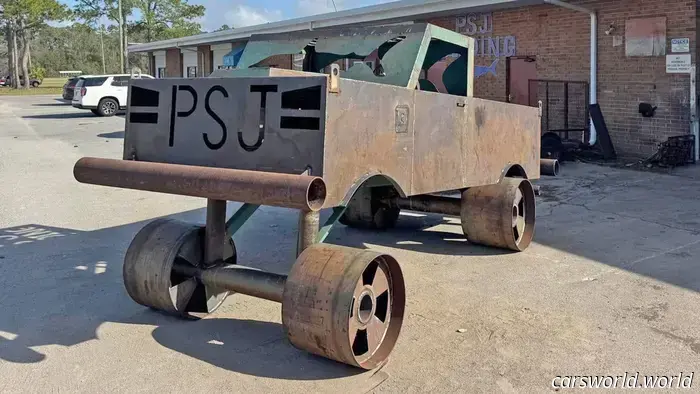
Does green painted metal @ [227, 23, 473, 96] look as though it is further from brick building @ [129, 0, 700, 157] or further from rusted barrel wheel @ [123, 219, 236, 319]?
brick building @ [129, 0, 700, 157]

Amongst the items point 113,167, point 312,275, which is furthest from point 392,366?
point 113,167

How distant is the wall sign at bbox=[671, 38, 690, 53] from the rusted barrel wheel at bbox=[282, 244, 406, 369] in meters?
11.8

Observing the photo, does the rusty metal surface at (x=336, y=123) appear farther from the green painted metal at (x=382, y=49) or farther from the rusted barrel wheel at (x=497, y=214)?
the rusted barrel wheel at (x=497, y=214)

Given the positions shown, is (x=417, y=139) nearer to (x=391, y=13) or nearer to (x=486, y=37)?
(x=486, y=37)

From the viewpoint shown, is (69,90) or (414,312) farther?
(69,90)

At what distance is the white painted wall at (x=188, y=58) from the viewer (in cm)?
3475

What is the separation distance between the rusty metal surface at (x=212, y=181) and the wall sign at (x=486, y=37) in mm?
14177

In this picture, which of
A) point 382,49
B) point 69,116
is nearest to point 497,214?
point 382,49

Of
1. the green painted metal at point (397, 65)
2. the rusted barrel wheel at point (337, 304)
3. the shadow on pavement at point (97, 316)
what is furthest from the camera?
the green painted metal at point (397, 65)

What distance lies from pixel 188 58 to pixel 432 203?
31.2m

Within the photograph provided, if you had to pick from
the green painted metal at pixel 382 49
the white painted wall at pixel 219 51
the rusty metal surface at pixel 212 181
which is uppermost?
the white painted wall at pixel 219 51

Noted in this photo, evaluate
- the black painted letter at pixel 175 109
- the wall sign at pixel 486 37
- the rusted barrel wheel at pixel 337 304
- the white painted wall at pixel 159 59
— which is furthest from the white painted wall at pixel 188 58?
the rusted barrel wheel at pixel 337 304

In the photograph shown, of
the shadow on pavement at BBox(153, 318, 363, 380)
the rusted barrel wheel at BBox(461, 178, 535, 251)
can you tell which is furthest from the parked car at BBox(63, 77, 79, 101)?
the shadow on pavement at BBox(153, 318, 363, 380)

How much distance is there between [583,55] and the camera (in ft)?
49.8
